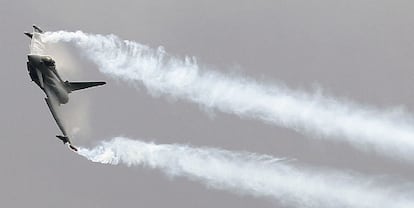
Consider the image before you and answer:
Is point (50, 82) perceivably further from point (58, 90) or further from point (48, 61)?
point (48, 61)

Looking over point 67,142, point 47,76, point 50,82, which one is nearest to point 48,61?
point 47,76

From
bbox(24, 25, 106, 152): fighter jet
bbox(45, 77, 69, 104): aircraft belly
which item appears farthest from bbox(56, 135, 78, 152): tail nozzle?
bbox(45, 77, 69, 104): aircraft belly

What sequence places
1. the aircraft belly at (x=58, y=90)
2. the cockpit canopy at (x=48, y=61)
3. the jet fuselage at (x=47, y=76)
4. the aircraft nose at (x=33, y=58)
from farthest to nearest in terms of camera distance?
the aircraft belly at (x=58, y=90)
the cockpit canopy at (x=48, y=61)
the jet fuselage at (x=47, y=76)
the aircraft nose at (x=33, y=58)

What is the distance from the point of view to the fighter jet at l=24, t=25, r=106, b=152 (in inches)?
1790

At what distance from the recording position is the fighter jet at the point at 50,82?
4547cm

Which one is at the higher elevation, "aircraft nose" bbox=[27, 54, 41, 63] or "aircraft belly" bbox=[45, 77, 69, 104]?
"aircraft nose" bbox=[27, 54, 41, 63]

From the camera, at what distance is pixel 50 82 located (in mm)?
47031

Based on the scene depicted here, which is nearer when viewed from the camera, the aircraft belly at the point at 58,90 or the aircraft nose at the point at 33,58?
the aircraft nose at the point at 33,58

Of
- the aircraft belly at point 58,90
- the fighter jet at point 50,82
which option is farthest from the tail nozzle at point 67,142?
the aircraft belly at point 58,90

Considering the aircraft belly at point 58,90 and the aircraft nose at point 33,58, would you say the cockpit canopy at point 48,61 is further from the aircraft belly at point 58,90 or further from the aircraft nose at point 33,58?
the aircraft belly at point 58,90

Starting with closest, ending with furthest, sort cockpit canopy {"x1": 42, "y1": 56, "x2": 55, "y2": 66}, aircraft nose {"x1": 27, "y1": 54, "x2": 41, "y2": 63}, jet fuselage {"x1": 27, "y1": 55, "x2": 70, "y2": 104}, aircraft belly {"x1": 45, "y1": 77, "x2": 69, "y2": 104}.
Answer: aircraft nose {"x1": 27, "y1": 54, "x2": 41, "y2": 63}, jet fuselage {"x1": 27, "y1": 55, "x2": 70, "y2": 104}, cockpit canopy {"x1": 42, "y1": 56, "x2": 55, "y2": 66}, aircraft belly {"x1": 45, "y1": 77, "x2": 69, "y2": 104}

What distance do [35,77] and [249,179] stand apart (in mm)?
19366

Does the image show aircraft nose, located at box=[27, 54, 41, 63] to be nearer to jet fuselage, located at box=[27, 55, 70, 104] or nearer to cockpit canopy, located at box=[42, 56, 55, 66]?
jet fuselage, located at box=[27, 55, 70, 104]

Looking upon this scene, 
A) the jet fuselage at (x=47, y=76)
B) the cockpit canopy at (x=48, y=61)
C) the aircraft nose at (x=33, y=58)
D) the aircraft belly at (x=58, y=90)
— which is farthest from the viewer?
the aircraft belly at (x=58, y=90)
